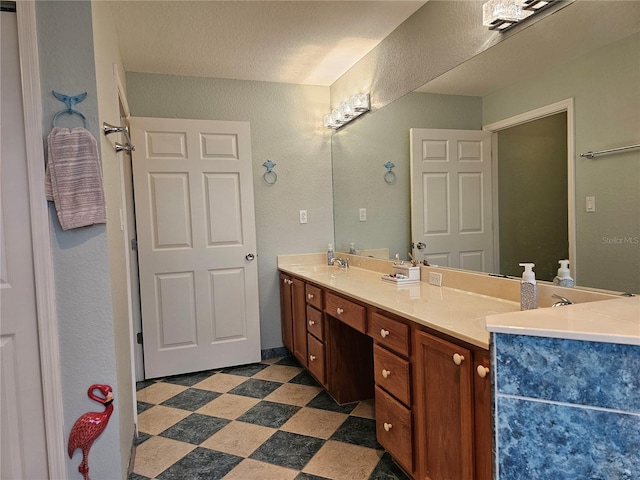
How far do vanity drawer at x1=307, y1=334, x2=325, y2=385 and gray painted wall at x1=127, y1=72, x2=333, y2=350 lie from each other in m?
0.75

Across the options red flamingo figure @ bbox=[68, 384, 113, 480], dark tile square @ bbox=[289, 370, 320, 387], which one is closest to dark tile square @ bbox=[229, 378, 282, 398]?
dark tile square @ bbox=[289, 370, 320, 387]

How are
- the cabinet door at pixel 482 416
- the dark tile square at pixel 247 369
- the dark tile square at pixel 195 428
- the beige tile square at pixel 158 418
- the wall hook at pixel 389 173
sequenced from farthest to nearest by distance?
the dark tile square at pixel 247 369
the wall hook at pixel 389 173
the beige tile square at pixel 158 418
the dark tile square at pixel 195 428
the cabinet door at pixel 482 416

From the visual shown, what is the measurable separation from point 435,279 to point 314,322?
2.93 ft

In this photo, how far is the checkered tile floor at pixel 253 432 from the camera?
1920 millimetres

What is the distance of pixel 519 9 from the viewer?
164cm

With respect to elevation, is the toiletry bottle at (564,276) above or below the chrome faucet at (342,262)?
above

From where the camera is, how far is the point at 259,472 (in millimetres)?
1903

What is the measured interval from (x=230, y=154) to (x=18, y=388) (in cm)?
218

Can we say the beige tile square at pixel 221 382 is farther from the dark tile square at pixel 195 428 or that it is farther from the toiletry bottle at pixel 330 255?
the toiletry bottle at pixel 330 255

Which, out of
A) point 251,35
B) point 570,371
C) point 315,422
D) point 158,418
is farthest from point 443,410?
point 251,35

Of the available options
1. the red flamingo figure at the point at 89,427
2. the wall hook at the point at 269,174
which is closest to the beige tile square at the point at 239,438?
the red flamingo figure at the point at 89,427

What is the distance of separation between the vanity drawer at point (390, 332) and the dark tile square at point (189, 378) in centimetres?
172

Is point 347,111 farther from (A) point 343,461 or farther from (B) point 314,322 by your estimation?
(A) point 343,461

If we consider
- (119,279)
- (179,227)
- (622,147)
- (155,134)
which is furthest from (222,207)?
(622,147)
